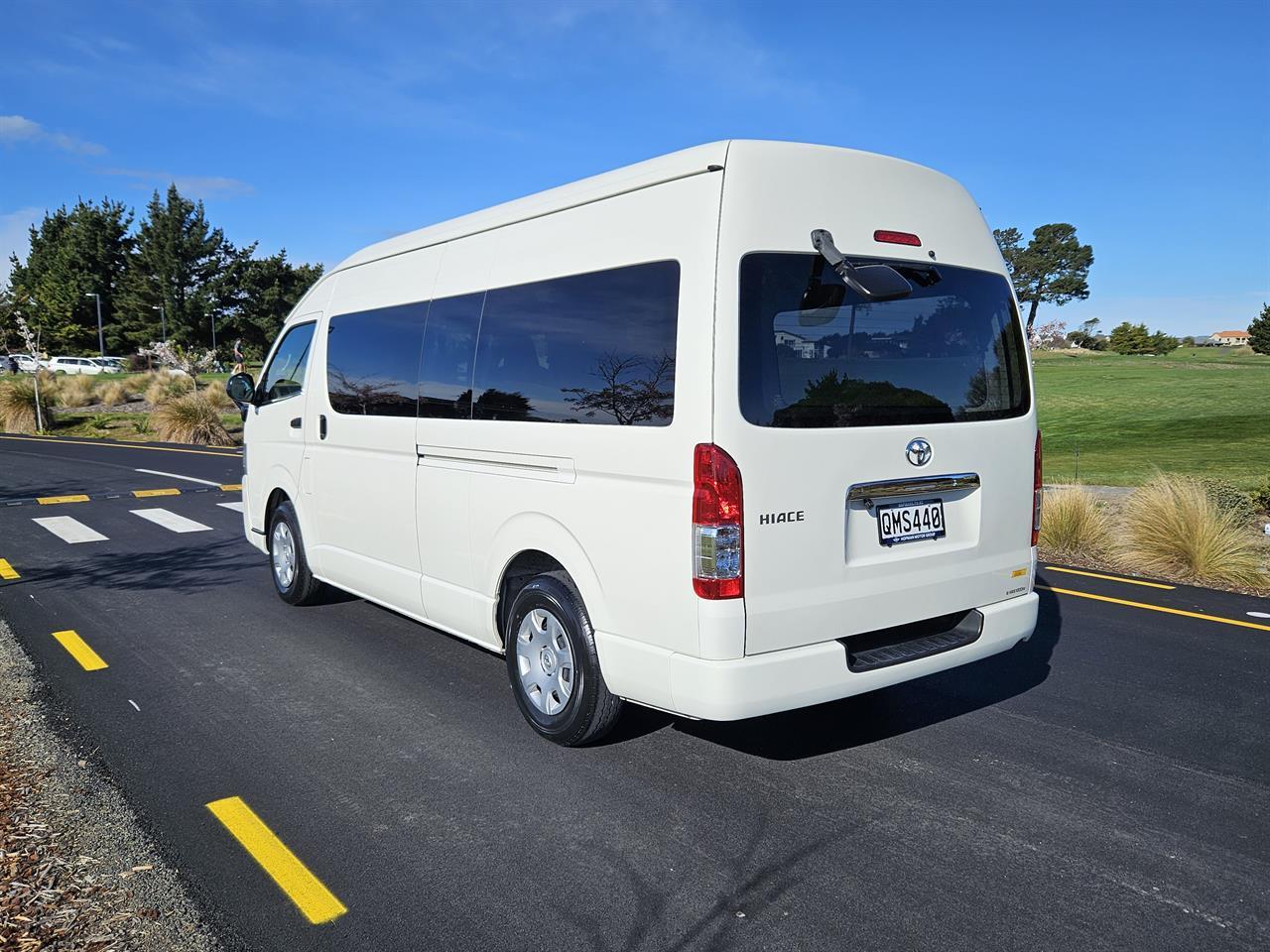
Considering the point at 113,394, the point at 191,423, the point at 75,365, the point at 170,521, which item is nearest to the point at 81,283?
the point at 75,365

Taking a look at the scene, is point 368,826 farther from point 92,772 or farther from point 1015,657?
point 1015,657

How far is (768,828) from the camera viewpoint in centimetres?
363

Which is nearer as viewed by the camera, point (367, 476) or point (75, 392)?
point (367, 476)

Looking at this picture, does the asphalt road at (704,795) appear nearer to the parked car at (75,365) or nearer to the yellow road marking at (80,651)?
the yellow road marking at (80,651)

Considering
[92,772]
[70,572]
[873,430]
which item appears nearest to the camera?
[873,430]

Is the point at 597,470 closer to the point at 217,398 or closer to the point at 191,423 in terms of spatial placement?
the point at 191,423

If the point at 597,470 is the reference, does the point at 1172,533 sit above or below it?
below

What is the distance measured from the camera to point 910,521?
407 cm

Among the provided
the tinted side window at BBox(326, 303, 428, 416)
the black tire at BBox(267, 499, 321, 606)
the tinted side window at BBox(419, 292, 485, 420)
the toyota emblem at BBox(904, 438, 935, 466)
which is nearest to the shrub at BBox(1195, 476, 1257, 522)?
the toyota emblem at BBox(904, 438, 935, 466)

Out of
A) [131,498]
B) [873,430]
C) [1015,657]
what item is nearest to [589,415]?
[873,430]

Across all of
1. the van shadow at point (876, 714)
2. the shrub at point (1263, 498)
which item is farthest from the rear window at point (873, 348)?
the shrub at point (1263, 498)

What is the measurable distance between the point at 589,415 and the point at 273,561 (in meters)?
4.22

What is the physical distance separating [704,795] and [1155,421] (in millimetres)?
27757

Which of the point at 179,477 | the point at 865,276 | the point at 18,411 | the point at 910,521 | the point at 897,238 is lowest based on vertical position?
→ the point at 179,477
